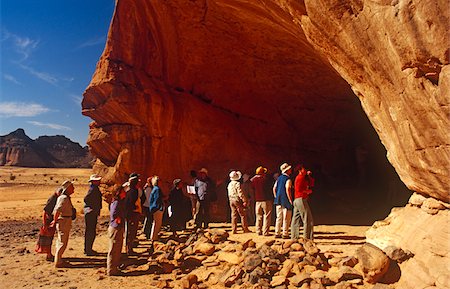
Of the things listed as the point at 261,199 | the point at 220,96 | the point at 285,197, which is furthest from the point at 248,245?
the point at 220,96

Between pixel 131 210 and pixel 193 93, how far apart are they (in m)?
6.19

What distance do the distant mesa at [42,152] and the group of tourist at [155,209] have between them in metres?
48.8

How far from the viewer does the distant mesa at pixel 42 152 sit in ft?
194

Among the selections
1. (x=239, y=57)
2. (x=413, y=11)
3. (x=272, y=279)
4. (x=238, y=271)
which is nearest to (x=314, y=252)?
(x=272, y=279)

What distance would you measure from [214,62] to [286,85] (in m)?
2.80

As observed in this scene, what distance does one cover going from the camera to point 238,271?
6.15 metres

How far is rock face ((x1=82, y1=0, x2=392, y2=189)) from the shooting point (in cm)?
1129

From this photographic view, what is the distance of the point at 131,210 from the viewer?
8102 mm

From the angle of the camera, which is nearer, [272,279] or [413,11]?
[413,11]

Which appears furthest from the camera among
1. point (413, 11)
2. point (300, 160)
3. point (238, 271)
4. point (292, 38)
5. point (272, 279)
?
point (300, 160)

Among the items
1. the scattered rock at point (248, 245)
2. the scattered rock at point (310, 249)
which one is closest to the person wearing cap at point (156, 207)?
the scattered rock at point (248, 245)

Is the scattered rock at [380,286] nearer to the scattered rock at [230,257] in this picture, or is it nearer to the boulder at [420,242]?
the boulder at [420,242]

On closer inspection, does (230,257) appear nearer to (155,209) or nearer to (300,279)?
(300,279)

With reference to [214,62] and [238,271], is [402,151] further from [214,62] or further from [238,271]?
[214,62]
